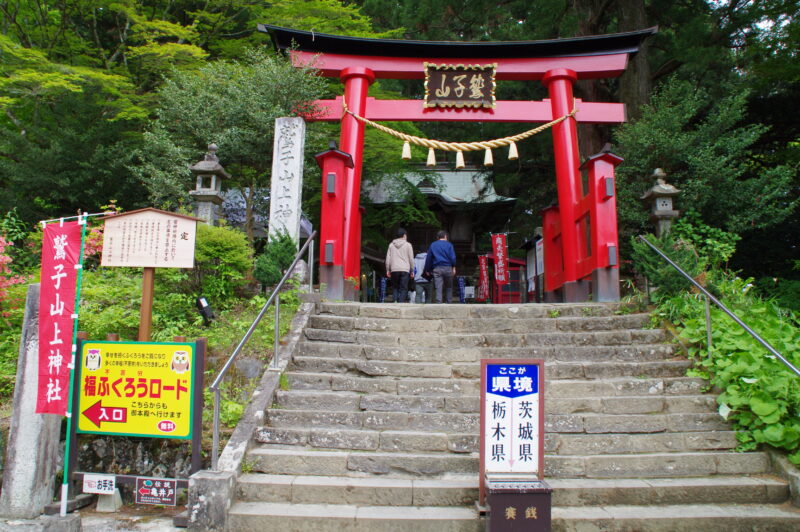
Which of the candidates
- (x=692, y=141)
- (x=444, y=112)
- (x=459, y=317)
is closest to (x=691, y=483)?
(x=459, y=317)

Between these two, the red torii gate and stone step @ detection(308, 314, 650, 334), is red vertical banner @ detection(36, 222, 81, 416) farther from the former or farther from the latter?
the red torii gate

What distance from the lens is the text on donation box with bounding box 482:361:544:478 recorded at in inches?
139

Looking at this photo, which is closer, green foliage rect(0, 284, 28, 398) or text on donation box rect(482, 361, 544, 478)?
text on donation box rect(482, 361, 544, 478)

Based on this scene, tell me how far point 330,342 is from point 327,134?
275 inches

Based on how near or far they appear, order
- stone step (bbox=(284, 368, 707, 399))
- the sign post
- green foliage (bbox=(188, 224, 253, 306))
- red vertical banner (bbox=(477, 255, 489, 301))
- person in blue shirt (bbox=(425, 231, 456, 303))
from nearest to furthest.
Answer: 1. the sign post
2. stone step (bbox=(284, 368, 707, 399))
3. green foliage (bbox=(188, 224, 253, 306))
4. person in blue shirt (bbox=(425, 231, 456, 303))
5. red vertical banner (bbox=(477, 255, 489, 301))

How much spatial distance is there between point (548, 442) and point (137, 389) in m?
3.49

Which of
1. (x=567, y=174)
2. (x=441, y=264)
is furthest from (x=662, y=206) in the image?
(x=441, y=264)

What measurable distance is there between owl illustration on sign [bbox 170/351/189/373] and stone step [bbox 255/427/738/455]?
902 millimetres

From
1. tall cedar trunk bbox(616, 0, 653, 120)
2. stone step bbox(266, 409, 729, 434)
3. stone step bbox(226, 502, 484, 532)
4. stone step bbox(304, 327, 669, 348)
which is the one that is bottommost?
stone step bbox(226, 502, 484, 532)

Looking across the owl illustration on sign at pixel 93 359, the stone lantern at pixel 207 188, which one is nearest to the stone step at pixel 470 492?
the owl illustration on sign at pixel 93 359

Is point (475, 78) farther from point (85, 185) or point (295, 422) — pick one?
point (85, 185)

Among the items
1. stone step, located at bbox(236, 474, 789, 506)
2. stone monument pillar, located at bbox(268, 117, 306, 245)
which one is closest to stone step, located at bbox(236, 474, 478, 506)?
stone step, located at bbox(236, 474, 789, 506)

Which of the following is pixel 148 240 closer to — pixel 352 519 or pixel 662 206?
pixel 352 519

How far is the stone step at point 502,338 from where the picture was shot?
230 inches
